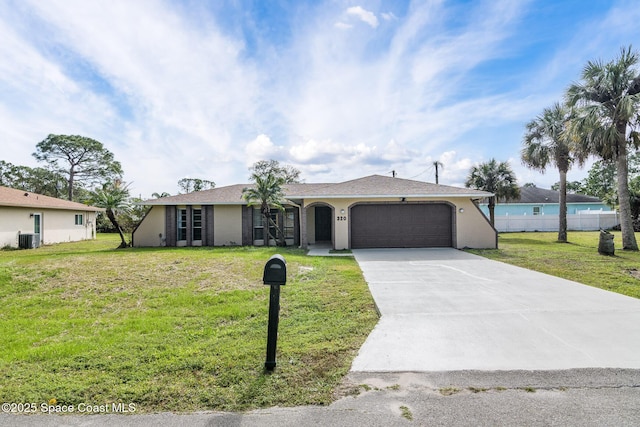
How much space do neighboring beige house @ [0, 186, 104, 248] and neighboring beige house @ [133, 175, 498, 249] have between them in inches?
231

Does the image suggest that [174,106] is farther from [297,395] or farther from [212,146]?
[297,395]

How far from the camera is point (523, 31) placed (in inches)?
408

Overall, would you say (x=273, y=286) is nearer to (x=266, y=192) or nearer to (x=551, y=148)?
(x=266, y=192)

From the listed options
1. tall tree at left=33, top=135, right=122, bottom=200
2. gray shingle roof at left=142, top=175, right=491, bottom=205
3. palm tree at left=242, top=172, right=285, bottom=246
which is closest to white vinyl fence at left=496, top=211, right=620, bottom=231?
gray shingle roof at left=142, top=175, right=491, bottom=205

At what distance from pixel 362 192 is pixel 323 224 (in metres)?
4.34

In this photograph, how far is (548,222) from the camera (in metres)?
26.1

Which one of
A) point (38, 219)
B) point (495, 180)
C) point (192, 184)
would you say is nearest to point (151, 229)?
point (38, 219)

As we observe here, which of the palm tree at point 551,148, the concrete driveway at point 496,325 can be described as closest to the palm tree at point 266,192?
the concrete driveway at point 496,325

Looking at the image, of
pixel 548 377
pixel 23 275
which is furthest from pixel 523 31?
pixel 23 275

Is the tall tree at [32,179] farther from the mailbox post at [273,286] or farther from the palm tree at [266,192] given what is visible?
the mailbox post at [273,286]

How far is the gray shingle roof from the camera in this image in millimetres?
13695

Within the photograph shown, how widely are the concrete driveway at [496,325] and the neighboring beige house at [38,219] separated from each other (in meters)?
18.6

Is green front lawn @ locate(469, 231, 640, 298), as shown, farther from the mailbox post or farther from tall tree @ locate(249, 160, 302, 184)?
tall tree @ locate(249, 160, 302, 184)

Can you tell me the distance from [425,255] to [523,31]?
8.21 meters
